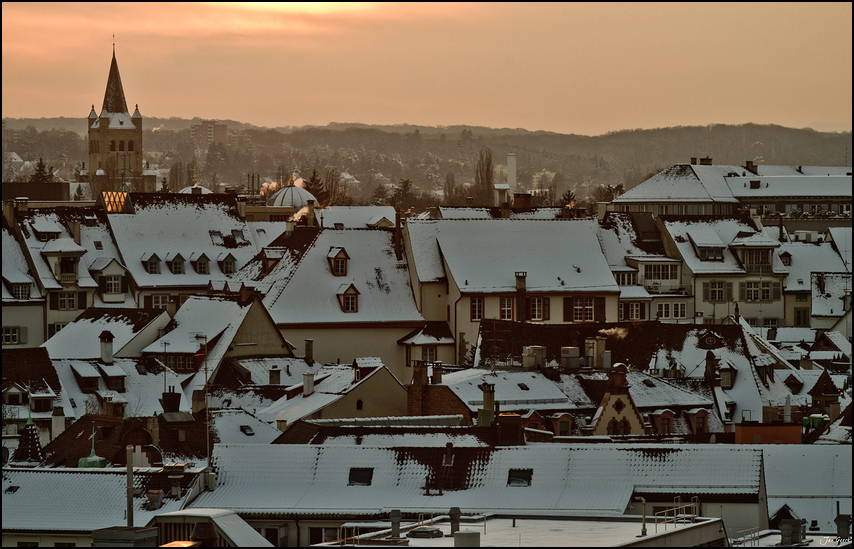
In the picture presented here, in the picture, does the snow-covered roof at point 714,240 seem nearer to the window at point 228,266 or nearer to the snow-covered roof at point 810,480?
the window at point 228,266

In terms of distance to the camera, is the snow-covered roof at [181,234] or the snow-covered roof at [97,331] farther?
the snow-covered roof at [181,234]

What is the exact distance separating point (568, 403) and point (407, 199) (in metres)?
137

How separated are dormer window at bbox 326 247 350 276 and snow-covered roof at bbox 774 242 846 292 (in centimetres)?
2741

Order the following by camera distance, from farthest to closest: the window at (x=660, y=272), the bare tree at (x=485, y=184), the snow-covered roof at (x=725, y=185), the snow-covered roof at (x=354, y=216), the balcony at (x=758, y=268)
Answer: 1. the bare tree at (x=485, y=184)
2. the snow-covered roof at (x=725, y=185)
3. the snow-covered roof at (x=354, y=216)
4. the balcony at (x=758, y=268)
5. the window at (x=660, y=272)

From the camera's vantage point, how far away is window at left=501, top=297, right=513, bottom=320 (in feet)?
244

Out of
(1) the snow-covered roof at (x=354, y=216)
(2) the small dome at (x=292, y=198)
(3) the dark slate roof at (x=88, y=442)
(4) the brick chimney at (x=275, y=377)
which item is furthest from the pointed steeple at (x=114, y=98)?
(3) the dark slate roof at (x=88, y=442)

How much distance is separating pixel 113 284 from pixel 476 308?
1862cm

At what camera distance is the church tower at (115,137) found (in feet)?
607

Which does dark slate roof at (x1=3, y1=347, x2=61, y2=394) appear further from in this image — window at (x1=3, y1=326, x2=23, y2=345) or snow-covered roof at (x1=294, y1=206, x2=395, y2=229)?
snow-covered roof at (x1=294, y1=206, x2=395, y2=229)

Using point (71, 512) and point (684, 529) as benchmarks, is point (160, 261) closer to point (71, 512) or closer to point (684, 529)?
point (71, 512)

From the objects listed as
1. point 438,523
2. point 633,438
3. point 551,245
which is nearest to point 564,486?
point 438,523

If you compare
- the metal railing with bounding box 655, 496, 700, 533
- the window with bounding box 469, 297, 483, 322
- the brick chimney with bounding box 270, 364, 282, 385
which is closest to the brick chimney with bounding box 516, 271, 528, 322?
the window with bounding box 469, 297, 483, 322

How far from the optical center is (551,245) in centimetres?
7912

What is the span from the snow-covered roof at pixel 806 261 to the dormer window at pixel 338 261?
1079 inches
